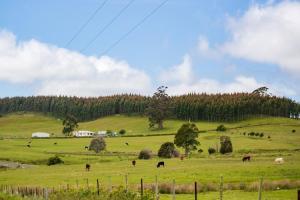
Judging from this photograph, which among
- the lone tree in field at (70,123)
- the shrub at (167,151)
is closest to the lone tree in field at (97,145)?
the shrub at (167,151)

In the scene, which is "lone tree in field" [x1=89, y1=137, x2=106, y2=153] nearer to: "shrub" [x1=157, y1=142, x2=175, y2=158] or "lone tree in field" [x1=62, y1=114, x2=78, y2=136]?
"shrub" [x1=157, y1=142, x2=175, y2=158]

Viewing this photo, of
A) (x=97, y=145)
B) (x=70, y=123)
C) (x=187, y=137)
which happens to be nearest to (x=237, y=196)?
(x=187, y=137)

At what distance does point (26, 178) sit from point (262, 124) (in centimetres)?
14273

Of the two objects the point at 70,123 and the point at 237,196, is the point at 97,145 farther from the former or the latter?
the point at 237,196

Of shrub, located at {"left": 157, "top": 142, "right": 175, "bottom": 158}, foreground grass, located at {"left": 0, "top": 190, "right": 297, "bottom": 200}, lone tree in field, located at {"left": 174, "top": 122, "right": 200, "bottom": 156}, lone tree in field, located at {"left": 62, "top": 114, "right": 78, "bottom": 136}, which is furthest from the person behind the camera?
lone tree in field, located at {"left": 62, "top": 114, "right": 78, "bottom": 136}

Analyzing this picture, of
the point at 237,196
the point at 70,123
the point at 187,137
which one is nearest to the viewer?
the point at 237,196

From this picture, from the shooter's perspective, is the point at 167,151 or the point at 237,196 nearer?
the point at 237,196

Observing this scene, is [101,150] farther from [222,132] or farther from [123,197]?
[123,197]

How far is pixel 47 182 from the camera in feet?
180

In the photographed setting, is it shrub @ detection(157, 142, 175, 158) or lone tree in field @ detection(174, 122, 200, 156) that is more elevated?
lone tree in field @ detection(174, 122, 200, 156)

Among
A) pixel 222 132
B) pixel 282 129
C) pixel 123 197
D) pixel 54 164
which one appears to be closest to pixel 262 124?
pixel 282 129

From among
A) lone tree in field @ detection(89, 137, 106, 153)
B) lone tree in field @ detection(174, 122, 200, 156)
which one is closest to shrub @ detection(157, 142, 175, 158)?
lone tree in field @ detection(174, 122, 200, 156)

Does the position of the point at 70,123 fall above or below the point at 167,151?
above

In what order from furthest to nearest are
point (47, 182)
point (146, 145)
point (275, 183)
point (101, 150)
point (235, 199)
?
point (146, 145), point (101, 150), point (47, 182), point (275, 183), point (235, 199)
